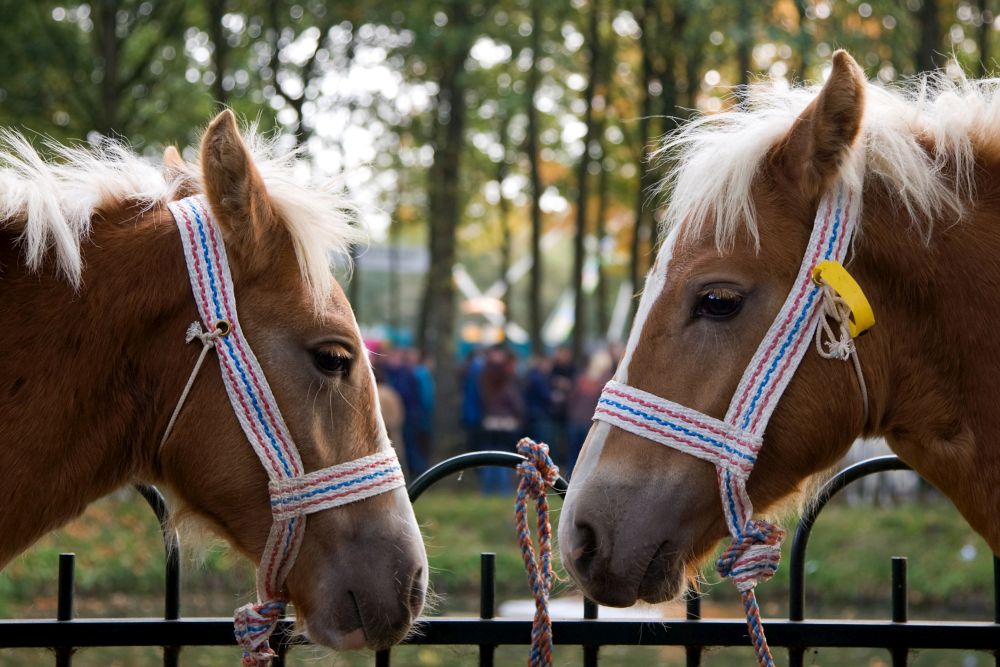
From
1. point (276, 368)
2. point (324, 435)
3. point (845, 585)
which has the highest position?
point (276, 368)

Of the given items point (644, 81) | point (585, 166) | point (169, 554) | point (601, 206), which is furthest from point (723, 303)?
point (601, 206)

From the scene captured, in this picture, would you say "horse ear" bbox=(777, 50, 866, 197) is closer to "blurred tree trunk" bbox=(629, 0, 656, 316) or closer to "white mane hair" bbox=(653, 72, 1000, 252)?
"white mane hair" bbox=(653, 72, 1000, 252)

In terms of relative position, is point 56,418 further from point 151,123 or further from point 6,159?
point 151,123

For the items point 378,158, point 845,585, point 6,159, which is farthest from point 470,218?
point 6,159

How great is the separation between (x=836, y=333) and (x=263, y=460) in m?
1.51

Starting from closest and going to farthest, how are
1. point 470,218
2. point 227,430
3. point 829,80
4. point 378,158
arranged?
point 829,80
point 227,430
point 378,158
point 470,218

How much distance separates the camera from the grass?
10.6 meters

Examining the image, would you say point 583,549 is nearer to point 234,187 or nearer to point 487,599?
point 487,599

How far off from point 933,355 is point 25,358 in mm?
2310

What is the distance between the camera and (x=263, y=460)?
2.84 metres

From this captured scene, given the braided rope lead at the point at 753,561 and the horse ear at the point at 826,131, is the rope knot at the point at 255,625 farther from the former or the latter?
the horse ear at the point at 826,131

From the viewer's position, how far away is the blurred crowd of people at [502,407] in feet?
52.8

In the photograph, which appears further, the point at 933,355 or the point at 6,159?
the point at 6,159

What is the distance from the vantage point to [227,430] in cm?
287
